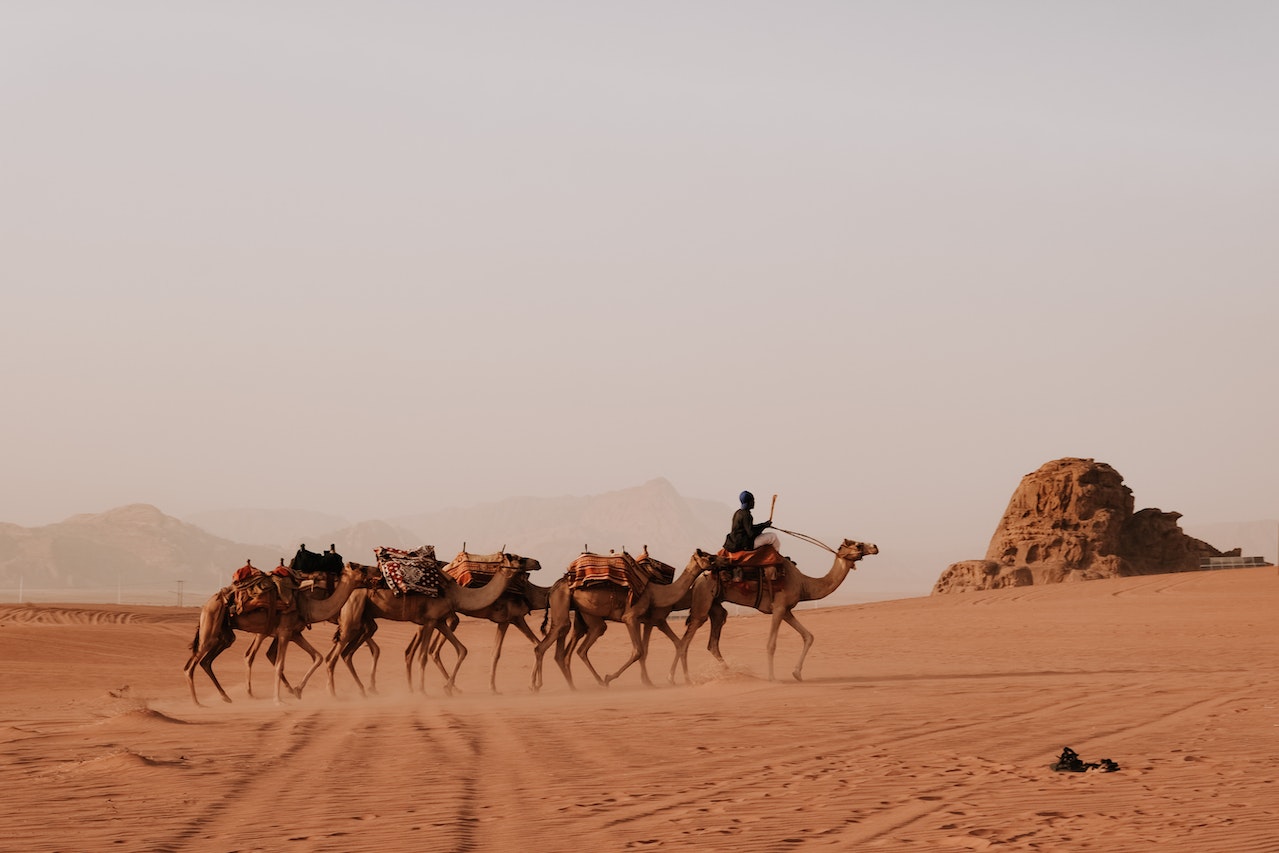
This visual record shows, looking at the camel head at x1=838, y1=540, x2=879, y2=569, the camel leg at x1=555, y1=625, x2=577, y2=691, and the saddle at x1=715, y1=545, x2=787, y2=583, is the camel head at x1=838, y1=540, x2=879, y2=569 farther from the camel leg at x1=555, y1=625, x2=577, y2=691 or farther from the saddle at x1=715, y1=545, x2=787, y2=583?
the camel leg at x1=555, y1=625, x2=577, y2=691

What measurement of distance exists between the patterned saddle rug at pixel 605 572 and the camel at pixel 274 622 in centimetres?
294

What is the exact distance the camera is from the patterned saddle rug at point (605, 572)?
17.4 meters

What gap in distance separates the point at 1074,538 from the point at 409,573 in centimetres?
3014

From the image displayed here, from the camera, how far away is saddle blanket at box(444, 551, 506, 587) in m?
18.1

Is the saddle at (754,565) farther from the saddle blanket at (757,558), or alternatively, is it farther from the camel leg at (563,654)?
the camel leg at (563,654)

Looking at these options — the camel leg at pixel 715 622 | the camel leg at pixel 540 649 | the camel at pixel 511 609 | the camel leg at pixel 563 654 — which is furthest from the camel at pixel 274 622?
the camel leg at pixel 715 622

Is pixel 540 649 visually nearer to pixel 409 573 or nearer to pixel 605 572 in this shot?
pixel 605 572

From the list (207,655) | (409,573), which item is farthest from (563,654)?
(207,655)

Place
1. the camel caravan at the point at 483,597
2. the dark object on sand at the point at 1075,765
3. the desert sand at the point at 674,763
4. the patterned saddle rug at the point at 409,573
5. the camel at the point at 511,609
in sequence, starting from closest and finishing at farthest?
the desert sand at the point at 674,763
the dark object on sand at the point at 1075,765
the camel caravan at the point at 483,597
the patterned saddle rug at the point at 409,573
the camel at the point at 511,609

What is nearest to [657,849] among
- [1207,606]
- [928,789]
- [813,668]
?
[928,789]

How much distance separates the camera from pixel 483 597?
57.9 ft

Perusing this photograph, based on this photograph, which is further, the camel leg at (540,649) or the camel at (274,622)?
the camel leg at (540,649)

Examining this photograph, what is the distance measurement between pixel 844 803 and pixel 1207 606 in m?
26.0

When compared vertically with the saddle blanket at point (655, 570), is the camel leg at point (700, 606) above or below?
below
